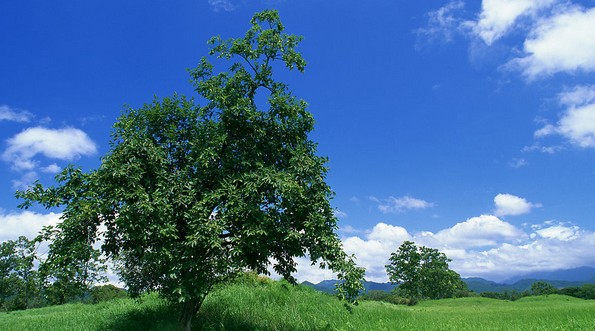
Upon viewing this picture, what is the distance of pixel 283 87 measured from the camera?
703 inches

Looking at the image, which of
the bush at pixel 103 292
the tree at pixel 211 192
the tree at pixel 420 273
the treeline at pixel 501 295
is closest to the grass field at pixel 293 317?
the tree at pixel 211 192

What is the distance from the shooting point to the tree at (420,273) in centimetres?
8288

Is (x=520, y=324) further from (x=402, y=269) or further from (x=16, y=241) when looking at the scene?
(x=16, y=241)

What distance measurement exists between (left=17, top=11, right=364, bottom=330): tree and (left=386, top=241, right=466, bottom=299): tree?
7074cm

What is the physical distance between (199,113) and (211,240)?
20.4 ft

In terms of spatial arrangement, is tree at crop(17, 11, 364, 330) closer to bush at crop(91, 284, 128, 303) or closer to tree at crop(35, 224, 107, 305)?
tree at crop(35, 224, 107, 305)

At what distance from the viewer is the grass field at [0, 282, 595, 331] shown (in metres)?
16.6

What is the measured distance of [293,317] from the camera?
20109 millimetres

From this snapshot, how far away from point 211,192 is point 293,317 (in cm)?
858

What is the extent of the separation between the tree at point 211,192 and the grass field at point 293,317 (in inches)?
123

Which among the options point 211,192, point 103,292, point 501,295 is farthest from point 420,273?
point 211,192

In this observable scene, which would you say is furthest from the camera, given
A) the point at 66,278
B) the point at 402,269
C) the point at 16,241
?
the point at 402,269

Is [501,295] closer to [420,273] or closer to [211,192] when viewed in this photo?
[420,273]

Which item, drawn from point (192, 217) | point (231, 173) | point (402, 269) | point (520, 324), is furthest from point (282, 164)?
point (402, 269)
